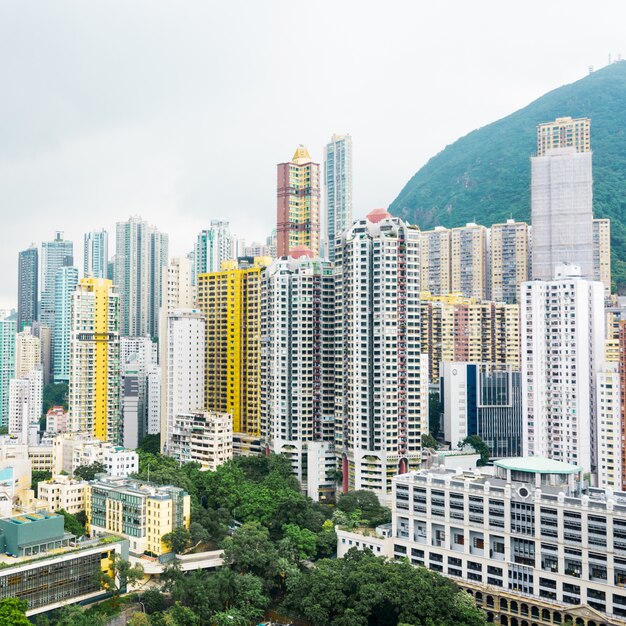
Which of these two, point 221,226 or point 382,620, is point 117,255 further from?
point 382,620

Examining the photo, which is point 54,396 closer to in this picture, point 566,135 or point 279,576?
point 279,576

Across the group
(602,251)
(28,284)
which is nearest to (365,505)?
(602,251)

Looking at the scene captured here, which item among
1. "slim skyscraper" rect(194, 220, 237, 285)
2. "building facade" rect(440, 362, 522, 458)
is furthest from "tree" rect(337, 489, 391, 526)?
"slim skyscraper" rect(194, 220, 237, 285)

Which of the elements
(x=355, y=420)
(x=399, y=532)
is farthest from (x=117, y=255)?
(x=399, y=532)

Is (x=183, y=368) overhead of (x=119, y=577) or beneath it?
overhead

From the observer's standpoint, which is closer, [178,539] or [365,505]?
[178,539]

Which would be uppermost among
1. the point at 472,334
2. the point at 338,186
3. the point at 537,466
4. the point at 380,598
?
the point at 338,186
